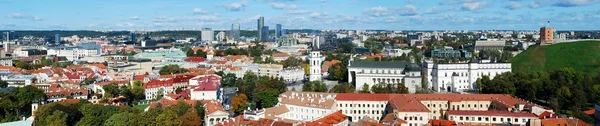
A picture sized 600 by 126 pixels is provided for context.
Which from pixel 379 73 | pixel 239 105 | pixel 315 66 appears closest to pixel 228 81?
pixel 315 66

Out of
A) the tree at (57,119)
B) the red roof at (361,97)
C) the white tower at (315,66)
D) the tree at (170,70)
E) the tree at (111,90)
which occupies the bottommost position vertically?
the tree at (57,119)

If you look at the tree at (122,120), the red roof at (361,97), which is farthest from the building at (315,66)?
the tree at (122,120)

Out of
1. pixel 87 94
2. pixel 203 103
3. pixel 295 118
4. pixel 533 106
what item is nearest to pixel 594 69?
pixel 533 106

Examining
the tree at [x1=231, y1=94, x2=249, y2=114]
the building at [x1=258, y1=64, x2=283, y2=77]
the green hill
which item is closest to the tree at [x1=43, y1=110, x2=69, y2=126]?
the tree at [x1=231, y1=94, x2=249, y2=114]

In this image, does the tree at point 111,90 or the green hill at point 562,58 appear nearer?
the tree at point 111,90

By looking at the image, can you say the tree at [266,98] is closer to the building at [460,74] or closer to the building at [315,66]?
the building at [315,66]

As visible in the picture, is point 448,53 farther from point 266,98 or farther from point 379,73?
point 266,98

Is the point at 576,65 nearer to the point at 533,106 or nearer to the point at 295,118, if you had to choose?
the point at 533,106

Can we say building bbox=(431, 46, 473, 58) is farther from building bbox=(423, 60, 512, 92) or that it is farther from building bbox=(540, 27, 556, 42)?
building bbox=(423, 60, 512, 92)
